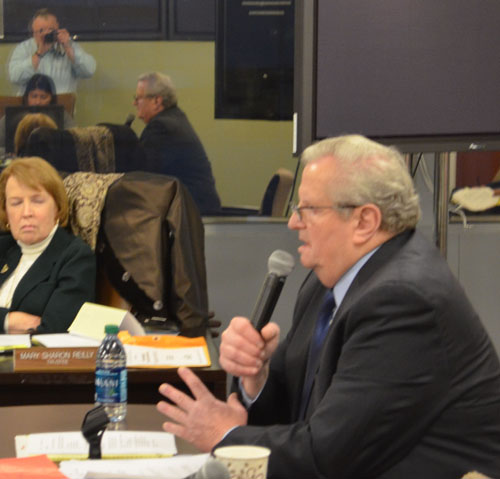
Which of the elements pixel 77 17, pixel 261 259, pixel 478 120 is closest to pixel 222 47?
pixel 77 17

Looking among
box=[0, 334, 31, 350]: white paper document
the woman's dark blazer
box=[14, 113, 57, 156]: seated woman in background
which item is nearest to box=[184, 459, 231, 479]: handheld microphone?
box=[0, 334, 31, 350]: white paper document

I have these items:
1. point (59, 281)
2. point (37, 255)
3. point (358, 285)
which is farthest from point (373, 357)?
point (37, 255)

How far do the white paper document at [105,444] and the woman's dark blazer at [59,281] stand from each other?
1483mm

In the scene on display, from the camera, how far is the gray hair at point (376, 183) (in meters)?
1.93

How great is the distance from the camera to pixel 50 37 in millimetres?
4531

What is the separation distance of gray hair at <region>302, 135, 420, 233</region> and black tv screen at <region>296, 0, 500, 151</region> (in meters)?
1.11

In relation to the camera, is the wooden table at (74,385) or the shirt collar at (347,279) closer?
the shirt collar at (347,279)

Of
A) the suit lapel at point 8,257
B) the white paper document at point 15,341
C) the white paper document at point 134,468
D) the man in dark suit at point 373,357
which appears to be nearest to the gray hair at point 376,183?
the man in dark suit at point 373,357

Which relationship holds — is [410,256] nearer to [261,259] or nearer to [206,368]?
[206,368]

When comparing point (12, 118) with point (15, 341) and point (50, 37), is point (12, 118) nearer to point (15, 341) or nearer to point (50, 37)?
point (50, 37)

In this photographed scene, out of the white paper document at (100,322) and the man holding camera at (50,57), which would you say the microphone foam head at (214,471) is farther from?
the man holding camera at (50,57)

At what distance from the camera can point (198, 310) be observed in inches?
145

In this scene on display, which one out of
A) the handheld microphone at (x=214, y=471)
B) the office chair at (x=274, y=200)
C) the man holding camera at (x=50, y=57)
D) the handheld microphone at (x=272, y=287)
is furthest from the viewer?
the office chair at (x=274, y=200)

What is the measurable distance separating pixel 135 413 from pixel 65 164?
98.9 inches
